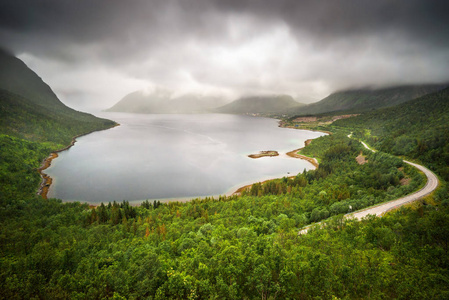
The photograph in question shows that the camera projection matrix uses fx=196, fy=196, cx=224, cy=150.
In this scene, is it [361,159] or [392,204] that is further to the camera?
[361,159]

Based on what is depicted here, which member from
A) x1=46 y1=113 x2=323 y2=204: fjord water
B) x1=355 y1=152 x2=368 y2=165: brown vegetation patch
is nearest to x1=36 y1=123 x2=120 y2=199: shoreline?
x1=46 y1=113 x2=323 y2=204: fjord water

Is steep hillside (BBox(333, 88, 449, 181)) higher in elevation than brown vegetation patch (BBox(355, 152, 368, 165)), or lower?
higher

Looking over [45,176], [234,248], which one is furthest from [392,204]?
[45,176]

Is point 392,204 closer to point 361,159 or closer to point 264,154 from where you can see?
point 361,159

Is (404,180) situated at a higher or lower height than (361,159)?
lower

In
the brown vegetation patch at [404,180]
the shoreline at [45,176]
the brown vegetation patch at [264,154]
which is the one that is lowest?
the brown vegetation patch at [404,180]

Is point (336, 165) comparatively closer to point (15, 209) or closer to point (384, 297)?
point (384, 297)

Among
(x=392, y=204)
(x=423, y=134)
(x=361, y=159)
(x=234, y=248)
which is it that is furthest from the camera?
(x=361, y=159)

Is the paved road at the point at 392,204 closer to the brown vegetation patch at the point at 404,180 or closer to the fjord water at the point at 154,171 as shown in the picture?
the brown vegetation patch at the point at 404,180

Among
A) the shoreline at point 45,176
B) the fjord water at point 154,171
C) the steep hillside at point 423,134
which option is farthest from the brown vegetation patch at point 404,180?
the shoreline at point 45,176

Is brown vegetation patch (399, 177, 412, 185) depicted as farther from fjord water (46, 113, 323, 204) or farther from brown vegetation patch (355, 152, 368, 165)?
fjord water (46, 113, 323, 204)
